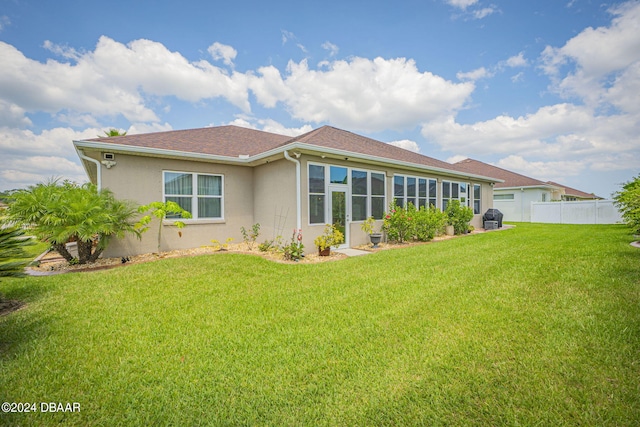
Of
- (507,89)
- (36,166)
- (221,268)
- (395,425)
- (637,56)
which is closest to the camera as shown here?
(395,425)

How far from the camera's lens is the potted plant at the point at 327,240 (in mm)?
8500

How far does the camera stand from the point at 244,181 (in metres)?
Result: 10.7

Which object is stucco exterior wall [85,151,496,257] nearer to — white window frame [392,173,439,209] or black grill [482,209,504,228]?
white window frame [392,173,439,209]

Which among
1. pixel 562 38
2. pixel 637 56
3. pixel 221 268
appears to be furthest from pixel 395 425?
pixel 562 38

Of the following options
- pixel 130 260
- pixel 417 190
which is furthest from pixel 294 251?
pixel 417 190

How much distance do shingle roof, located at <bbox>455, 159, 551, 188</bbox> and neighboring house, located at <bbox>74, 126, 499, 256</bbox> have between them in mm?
16373

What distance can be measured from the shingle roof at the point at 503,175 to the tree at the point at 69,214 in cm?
2353

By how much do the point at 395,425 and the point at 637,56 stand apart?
1379cm

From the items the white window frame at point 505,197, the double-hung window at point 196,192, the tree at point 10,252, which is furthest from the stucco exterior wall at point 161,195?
the white window frame at point 505,197

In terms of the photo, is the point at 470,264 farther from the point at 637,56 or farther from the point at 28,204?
the point at 28,204

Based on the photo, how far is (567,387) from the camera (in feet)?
7.37

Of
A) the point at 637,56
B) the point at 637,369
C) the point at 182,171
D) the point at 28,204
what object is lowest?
the point at 637,369

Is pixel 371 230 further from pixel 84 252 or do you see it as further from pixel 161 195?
pixel 84 252

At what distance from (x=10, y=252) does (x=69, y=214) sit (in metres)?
3.89
